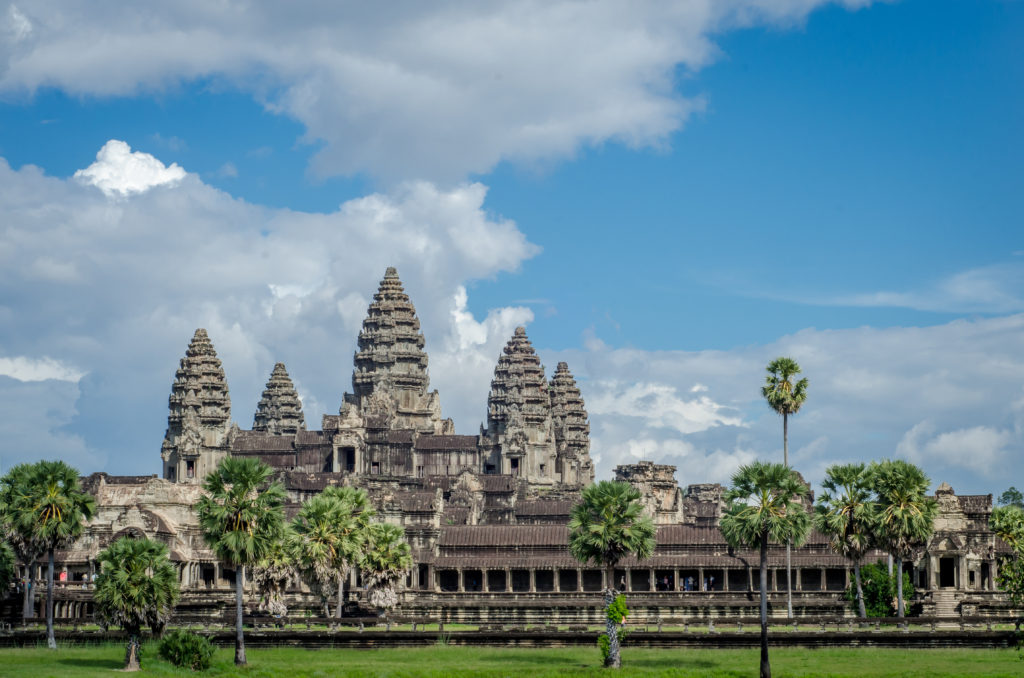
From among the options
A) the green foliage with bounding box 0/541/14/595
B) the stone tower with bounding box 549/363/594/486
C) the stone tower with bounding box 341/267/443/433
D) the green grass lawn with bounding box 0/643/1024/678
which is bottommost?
the green grass lawn with bounding box 0/643/1024/678

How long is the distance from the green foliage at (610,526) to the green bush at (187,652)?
1774 cm

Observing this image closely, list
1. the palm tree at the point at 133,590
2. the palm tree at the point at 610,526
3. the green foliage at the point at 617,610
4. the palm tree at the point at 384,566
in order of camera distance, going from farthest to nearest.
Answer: the palm tree at the point at 384,566 < the palm tree at the point at 610,526 < the green foliage at the point at 617,610 < the palm tree at the point at 133,590

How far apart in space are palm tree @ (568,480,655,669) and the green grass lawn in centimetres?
485

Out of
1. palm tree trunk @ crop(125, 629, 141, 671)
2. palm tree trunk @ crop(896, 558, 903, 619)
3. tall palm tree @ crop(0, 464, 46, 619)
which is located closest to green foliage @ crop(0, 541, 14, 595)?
tall palm tree @ crop(0, 464, 46, 619)

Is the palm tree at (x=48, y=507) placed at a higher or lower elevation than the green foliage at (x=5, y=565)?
higher

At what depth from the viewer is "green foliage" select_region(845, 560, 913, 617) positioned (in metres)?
86.5

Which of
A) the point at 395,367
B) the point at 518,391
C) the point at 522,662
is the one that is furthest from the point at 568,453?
the point at 522,662

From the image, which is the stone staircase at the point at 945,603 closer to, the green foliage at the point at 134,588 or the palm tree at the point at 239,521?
the palm tree at the point at 239,521

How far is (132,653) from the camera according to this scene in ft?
211

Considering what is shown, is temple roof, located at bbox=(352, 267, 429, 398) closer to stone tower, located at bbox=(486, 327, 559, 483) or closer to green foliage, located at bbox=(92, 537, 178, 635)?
stone tower, located at bbox=(486, 327, 559, 483)

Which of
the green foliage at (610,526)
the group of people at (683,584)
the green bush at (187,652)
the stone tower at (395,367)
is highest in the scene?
the stone tower at (395,367)

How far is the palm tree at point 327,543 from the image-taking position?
3211 inches

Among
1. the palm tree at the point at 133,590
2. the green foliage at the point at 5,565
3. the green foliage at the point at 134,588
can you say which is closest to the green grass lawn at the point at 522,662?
the palm tree at the point at 133,590

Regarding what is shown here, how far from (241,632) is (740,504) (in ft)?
77.6
